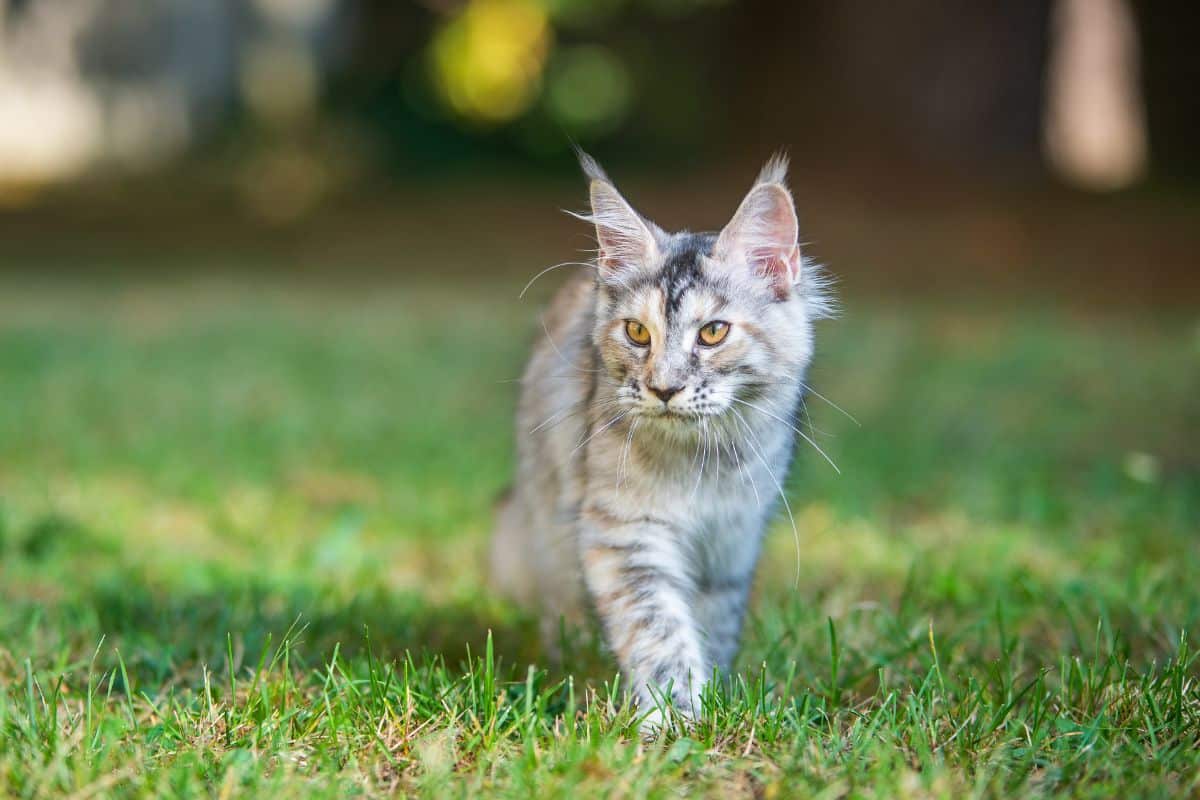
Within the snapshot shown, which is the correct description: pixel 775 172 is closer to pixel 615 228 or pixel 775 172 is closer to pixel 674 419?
pixel 615 228

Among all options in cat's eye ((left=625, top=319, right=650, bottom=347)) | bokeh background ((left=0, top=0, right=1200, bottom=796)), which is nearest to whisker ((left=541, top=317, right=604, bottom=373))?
cat's eye ((left=625, top=319, right=650, bottom=347))

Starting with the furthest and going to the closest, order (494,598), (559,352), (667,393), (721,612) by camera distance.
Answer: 1. (494,598)
2. (559,352)
3. (721,612)
4. (667,393)

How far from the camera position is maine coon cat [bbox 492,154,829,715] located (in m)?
2.99

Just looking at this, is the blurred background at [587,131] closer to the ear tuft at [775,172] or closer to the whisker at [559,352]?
the whisker at [559,352]

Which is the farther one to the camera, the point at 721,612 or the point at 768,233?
the point at 721,612

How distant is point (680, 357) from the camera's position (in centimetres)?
301

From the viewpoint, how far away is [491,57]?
1812 cm

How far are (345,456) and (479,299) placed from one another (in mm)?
5534

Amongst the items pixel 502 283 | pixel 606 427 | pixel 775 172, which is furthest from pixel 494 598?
pixel 502 283

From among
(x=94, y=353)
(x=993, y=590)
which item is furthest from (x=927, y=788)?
(x=94, y=353)

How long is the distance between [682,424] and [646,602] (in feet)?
1.43

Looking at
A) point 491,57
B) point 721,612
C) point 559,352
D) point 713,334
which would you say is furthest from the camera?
point 491,57

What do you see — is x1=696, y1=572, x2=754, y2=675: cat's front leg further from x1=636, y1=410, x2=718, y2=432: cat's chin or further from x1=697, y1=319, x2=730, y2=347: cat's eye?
x1=697, y1=319, x2=730, y2=347: cat's eye

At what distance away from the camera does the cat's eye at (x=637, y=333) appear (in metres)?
3.08
